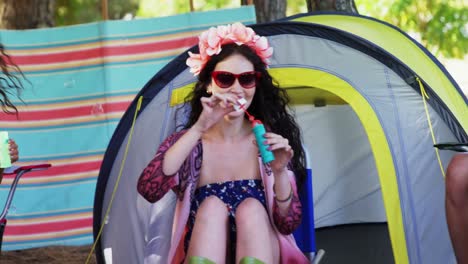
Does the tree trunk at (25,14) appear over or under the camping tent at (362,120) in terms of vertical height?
over

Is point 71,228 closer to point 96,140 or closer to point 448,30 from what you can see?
point 96,140

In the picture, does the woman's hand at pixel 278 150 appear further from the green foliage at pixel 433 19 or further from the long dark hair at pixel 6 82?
the green foliage at pixel 433 19

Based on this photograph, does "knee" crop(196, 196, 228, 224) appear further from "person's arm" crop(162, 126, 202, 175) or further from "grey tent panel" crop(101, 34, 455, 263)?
"grey tent panel" crop(101, 34, 455, 263)

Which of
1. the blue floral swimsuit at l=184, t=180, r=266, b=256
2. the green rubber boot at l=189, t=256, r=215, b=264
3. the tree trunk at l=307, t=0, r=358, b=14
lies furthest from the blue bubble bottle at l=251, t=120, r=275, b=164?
the tree trunk at l=307, t=0, r=358, b=14

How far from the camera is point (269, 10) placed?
6.25 meters

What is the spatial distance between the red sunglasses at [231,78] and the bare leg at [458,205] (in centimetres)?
81

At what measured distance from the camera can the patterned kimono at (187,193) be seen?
323cm

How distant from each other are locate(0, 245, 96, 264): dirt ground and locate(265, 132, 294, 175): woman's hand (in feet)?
8.62

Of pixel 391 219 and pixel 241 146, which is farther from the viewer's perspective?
pixel 391 219

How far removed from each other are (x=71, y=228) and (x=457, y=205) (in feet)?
11.6

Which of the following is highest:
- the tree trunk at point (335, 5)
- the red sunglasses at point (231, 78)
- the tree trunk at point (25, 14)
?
the tree trunk at point (25, 14)

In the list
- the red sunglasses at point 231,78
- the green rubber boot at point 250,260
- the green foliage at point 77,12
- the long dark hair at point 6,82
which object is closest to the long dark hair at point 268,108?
the red sunglasses at point 231,78

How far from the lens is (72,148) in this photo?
239 inches

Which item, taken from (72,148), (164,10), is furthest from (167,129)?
(164,10)
